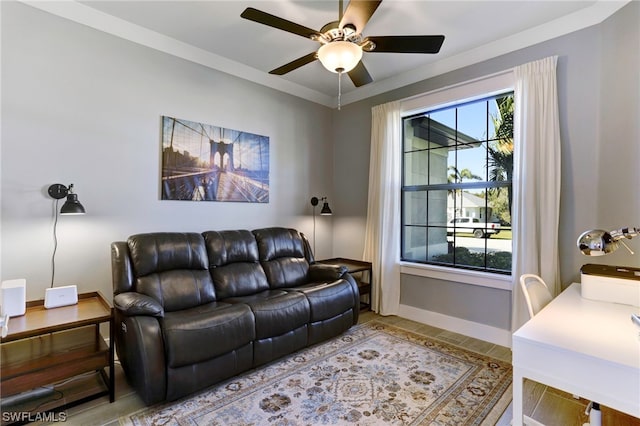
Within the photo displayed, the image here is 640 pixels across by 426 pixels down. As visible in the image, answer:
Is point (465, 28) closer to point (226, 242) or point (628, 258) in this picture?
point (628, 258)

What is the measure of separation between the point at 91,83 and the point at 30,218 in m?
1.19

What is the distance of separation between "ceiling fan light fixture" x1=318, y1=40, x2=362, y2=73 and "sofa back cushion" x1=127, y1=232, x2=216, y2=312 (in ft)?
6.38

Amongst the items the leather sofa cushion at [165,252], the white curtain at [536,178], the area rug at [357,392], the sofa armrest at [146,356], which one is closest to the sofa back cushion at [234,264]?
the leather sofa cushion at [165,252]

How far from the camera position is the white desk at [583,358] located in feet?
3.56

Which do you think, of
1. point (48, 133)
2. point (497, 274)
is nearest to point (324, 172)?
point (497, 274)

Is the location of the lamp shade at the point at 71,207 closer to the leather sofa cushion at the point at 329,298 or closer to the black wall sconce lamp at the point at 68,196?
the black wall sconce lamp at the point at 68,196

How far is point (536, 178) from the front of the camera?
2.68 metres

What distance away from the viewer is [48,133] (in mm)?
2389

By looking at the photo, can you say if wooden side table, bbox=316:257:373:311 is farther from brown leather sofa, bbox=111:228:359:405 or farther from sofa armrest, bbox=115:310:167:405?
sofa armrest, bbox=115:310:167:405

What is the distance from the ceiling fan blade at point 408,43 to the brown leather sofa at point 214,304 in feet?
6.77

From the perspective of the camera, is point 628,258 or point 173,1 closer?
point 628,258

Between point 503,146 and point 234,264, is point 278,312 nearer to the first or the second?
point 234,264

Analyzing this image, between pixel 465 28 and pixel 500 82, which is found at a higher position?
pixel 465 28

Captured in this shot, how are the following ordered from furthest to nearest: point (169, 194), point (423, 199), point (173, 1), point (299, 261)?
1. point (423, 199)
2. point (299, 261)
3. point (169, 194)
4. point (173, 1)
